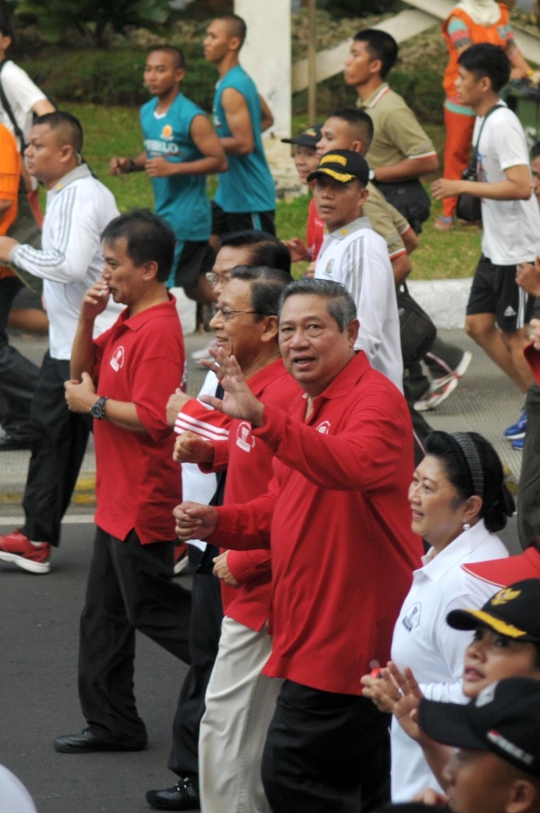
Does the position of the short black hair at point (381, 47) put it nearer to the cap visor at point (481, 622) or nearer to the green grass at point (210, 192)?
the green grass at point (210, 192)

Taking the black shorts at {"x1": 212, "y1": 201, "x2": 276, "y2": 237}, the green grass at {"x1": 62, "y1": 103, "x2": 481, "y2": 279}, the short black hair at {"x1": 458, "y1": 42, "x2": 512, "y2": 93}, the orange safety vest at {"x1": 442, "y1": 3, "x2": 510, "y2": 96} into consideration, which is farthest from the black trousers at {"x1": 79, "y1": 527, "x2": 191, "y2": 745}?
the orange safety vest at {"x1": 442, "y1": 3, "x2": 510, "y2": 96}

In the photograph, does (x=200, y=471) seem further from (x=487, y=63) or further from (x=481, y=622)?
(x=487, y=63)

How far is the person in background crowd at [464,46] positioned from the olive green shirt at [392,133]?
473 centimetres

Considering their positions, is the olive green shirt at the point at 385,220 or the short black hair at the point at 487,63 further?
the short black hair at the point at 487,63

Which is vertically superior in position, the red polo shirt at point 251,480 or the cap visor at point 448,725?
the cap visor at point 448,725

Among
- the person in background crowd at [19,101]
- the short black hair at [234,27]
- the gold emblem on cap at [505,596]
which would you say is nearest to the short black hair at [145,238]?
the gold emblem on cap at [505,596]

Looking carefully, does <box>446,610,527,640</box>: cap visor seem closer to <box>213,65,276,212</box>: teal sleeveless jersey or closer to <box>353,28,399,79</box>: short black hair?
<box>353,28,399,79</box>: short black hair

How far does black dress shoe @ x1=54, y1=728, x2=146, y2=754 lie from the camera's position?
16.4ft

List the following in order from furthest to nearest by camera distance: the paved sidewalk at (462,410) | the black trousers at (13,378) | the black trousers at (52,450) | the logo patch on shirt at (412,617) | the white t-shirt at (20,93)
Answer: the white t-shirt at (20,93) < the black trousers at (13,378) < the paved sidewalk at (462,410) < the black trousers at (52,450) < the logo patch on shirt at (412,617)

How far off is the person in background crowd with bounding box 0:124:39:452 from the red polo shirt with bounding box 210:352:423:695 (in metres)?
4.07

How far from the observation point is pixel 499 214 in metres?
8.12

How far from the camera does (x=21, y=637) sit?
6027 mm

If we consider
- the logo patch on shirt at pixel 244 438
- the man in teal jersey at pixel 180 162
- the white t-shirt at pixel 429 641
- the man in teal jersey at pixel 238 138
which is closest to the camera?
the white t-shirt at pixel 429 641

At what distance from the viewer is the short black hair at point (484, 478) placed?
378 centimetres
